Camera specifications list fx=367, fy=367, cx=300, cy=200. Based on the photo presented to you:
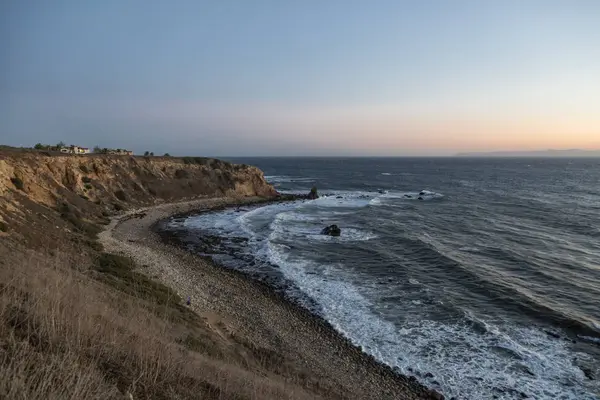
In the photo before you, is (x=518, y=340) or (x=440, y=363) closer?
(x=440, y=363)

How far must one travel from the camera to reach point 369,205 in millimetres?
60875

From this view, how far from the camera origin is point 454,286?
2344cm

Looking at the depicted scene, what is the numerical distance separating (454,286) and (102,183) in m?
44.8

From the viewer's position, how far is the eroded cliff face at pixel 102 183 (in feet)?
99.2

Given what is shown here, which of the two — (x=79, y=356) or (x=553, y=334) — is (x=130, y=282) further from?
(x=553, y=334)

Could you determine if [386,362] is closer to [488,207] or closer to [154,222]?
[154,222]

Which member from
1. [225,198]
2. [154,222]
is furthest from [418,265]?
[225,198]

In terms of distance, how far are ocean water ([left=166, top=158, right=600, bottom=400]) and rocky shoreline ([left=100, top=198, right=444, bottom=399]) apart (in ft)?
2.94

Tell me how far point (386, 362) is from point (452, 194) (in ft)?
213

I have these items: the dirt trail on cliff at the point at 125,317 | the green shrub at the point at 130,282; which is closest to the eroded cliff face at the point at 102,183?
the dirt trail on cliff at the point at 125,317

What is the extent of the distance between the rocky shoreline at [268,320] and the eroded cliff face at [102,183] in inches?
278

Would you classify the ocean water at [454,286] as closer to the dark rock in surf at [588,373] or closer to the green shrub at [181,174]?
the dark rock in surf at [588,373]

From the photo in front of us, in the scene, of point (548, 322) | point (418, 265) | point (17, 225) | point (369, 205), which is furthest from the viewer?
point (369, 205)

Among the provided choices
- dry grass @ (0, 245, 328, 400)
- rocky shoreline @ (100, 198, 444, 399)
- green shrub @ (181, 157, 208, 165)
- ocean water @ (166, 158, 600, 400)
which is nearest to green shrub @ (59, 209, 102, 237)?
rocky shoreline @ (100, 198, 444, 399)
